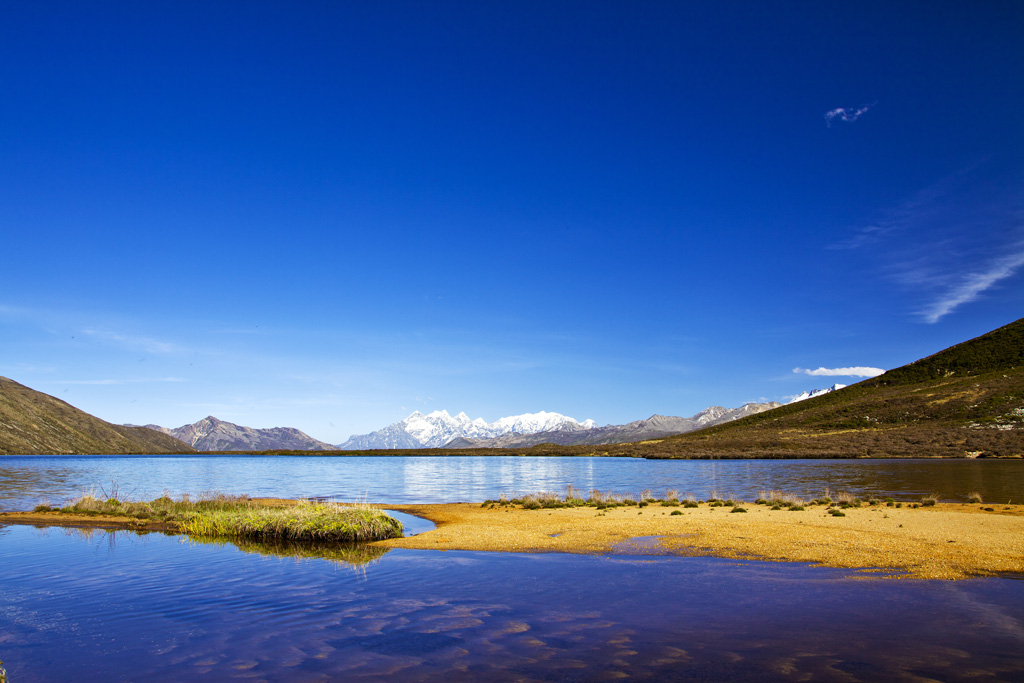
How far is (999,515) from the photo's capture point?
99.3 feet

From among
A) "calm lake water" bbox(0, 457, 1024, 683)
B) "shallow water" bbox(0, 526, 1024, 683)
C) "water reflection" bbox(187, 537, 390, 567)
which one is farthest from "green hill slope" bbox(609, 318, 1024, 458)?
"water reflection" bbox(187, 537, 390, 567)

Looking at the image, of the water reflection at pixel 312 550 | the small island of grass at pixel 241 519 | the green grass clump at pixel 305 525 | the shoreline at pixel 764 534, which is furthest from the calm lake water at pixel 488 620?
the small island of grass at pixel 241 519

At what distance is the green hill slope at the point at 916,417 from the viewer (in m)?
106

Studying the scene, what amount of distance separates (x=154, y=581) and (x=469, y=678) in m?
13.5

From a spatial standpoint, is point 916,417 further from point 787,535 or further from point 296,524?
point 296,524

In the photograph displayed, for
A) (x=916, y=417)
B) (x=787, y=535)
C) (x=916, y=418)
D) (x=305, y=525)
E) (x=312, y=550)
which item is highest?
(x=916, y=417)

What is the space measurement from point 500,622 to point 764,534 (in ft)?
55.2

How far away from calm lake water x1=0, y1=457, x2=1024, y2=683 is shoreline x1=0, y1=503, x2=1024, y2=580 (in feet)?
5.97

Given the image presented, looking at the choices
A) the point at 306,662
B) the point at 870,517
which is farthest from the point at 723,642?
the point at 870,517

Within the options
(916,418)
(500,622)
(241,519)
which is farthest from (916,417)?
(500,622)

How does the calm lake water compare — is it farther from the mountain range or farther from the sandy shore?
the mountain range

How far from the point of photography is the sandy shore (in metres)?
19.6

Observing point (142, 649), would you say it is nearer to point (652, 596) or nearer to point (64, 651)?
point (64, 651)

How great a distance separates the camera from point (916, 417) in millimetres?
131250
